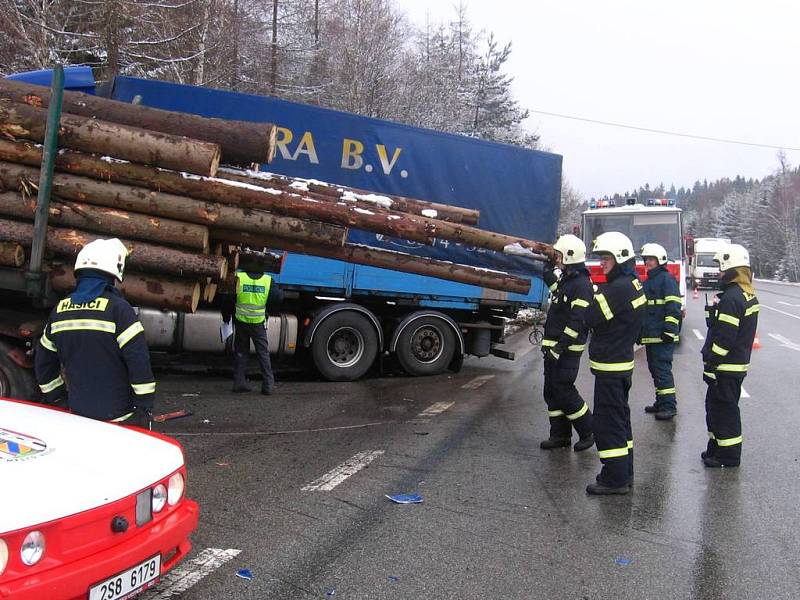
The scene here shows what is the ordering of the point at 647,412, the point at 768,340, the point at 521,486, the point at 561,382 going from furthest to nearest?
the point at 768,340
the point at 647,412
the point at 561,382
the point at 521,486

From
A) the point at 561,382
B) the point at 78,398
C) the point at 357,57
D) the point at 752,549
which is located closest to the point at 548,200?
the point at 561,382

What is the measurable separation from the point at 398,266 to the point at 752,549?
5.01 meters

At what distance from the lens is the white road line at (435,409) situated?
300 inches

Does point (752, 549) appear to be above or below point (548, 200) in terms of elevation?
below

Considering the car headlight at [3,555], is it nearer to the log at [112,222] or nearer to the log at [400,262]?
the log at [112,222]

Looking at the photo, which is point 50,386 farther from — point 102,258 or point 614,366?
point 614,366

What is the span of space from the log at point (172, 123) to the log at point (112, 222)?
0.80 metres

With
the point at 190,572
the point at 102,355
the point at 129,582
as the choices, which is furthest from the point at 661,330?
the point at 129,582

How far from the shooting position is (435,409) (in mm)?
7898

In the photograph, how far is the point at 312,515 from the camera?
452 centimetres

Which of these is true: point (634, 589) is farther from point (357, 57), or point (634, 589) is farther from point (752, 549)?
point (357, 57)

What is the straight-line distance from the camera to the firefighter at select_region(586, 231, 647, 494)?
207 inches

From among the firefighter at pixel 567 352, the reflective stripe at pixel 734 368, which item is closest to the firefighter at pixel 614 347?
the firefighter at pixel 567 352

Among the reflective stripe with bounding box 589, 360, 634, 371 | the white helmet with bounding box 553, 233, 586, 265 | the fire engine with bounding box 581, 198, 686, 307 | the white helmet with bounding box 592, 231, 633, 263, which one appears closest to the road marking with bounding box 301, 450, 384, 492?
the reflective stripe with bounding box 589, 360, 634, 371
